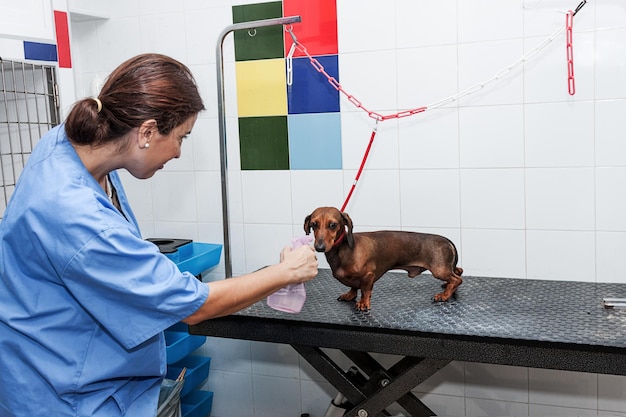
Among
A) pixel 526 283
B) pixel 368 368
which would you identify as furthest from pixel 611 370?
pixel 368 368

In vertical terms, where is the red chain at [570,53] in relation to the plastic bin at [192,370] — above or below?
above

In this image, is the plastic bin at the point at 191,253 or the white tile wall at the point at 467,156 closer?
the white tile wall at the point at 467,156

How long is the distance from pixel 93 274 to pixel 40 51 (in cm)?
120

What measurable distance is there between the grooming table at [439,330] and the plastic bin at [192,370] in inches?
28.0

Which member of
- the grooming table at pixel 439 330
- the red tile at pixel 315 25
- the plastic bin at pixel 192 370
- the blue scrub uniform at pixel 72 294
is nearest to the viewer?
the blue scrub uniform at pixel 72 294

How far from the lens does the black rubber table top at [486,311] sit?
1.61 metres

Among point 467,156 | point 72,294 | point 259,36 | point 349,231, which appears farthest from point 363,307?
point 259,36

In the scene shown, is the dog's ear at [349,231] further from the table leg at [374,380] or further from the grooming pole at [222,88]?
the grooming pole at [222,88]

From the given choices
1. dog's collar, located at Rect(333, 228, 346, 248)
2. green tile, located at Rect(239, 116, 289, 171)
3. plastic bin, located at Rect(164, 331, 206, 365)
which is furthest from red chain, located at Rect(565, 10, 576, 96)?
plastic bin, located at Rect(164, 331, 206, 365)

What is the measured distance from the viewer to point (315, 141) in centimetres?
244

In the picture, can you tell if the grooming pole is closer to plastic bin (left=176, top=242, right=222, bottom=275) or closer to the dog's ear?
plastic bin (left=176, top=242, right=222, bottom=275)

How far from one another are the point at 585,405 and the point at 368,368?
0.83 metres

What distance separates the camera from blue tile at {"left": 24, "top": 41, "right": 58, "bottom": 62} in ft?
6.75

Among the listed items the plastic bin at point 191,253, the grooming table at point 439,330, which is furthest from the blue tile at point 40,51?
the grooming table at point 439,330
